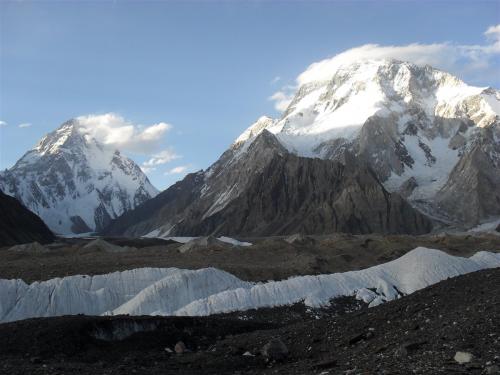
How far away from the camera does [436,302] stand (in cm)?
1881

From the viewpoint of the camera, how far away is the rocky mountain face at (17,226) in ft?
415

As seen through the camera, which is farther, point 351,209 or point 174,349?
point 351,209

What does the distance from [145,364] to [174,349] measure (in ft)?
10.1

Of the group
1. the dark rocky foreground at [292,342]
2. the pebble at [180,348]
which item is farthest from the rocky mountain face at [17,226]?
the pebble at [180,348]

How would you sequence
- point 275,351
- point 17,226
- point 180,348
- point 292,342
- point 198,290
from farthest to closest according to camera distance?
point 17,226, point 198,290, point 180,348, point 292,342, point 275,351

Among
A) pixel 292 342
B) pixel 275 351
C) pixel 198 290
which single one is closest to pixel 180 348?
pixel 292 342

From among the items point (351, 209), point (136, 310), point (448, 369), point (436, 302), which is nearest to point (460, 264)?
point (136, 310)

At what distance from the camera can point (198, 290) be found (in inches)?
1554

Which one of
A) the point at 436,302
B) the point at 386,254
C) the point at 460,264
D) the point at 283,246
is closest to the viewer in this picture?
the point at 436,302

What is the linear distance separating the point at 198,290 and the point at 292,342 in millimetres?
21371

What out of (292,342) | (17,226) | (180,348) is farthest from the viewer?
(17,226)

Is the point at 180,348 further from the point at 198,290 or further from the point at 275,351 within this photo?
the point at 198,290

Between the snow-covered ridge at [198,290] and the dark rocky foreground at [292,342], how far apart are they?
10.5 m

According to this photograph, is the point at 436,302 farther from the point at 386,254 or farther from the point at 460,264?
the point at 386,254
